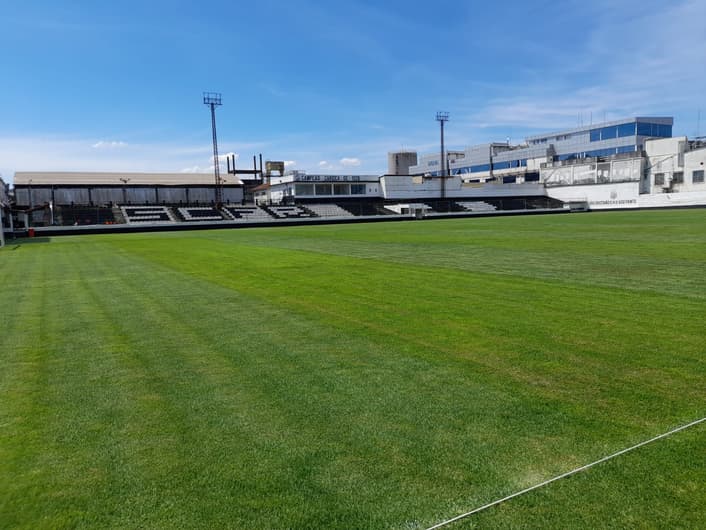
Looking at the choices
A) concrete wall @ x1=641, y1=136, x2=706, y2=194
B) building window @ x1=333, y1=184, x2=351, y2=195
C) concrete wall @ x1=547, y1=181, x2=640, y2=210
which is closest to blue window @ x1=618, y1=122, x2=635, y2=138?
concrete wall @ x1=547, y1=181, x2=640, y2=210

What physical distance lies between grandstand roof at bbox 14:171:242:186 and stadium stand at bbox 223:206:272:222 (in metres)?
8.05

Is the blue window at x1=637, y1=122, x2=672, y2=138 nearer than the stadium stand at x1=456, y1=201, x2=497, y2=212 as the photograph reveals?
No

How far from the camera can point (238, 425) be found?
4.00 meters

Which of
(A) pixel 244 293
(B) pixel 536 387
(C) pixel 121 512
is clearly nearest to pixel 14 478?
(C) pixel 121 512

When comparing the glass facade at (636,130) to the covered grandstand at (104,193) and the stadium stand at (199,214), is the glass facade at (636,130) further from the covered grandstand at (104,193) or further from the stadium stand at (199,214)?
the stadium stand at (199,214)

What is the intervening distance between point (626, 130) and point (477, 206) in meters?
31.1

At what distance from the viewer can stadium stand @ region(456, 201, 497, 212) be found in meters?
75.2

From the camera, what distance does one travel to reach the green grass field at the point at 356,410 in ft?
9.63

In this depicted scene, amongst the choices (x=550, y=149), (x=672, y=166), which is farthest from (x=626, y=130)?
(x=672, y=166)

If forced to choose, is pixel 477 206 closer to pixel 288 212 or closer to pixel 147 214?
pixel 288 212

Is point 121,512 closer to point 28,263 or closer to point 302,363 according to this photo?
point 302,363

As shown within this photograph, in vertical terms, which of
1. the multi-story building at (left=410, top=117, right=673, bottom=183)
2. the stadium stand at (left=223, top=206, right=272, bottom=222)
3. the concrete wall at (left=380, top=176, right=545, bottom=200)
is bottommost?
the stadium stand at (left=223, top=206, right=272, bottom=222)

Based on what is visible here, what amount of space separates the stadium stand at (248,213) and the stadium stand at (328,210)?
274 inches

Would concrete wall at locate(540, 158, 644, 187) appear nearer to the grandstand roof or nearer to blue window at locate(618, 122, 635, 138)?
blue window at locate(618, 122, 635, 138)
